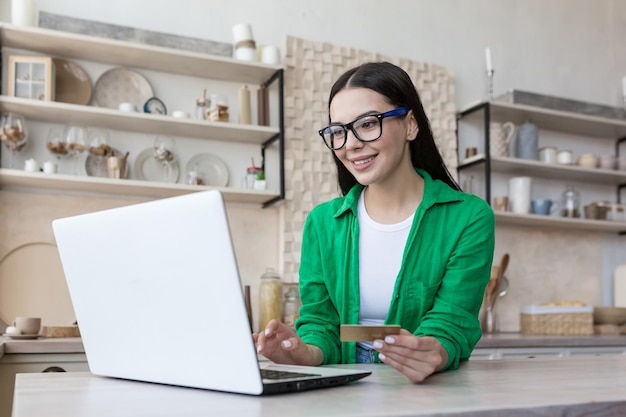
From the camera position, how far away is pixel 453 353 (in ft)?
4.31

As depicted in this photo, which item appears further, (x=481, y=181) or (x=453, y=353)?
(x=481, y=181)

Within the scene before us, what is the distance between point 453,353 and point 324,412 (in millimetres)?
605

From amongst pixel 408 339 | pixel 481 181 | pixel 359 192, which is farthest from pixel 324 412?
pixel 481 181

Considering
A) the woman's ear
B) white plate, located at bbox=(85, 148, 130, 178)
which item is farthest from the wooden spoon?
the woman's ear

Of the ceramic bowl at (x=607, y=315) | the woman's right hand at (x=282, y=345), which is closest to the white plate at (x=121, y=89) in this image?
the woman's right hand at (x=282, y=345)

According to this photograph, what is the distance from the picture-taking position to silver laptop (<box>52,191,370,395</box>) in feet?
2.75

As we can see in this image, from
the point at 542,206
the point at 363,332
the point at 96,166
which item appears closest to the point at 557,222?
the point at 542,206

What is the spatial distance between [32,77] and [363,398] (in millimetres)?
2534

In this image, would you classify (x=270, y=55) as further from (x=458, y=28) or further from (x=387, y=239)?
(x=387, y=239)

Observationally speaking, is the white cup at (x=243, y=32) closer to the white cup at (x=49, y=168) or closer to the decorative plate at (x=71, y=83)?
the decorative plate at (x=71, y=83)

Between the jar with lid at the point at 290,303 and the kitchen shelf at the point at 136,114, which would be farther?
the jar with lid at the point at 290,303

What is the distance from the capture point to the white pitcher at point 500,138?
12.4 ft

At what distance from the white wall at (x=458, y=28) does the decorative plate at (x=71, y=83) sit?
0.83ft

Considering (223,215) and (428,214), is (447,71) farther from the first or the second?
(223,215)
